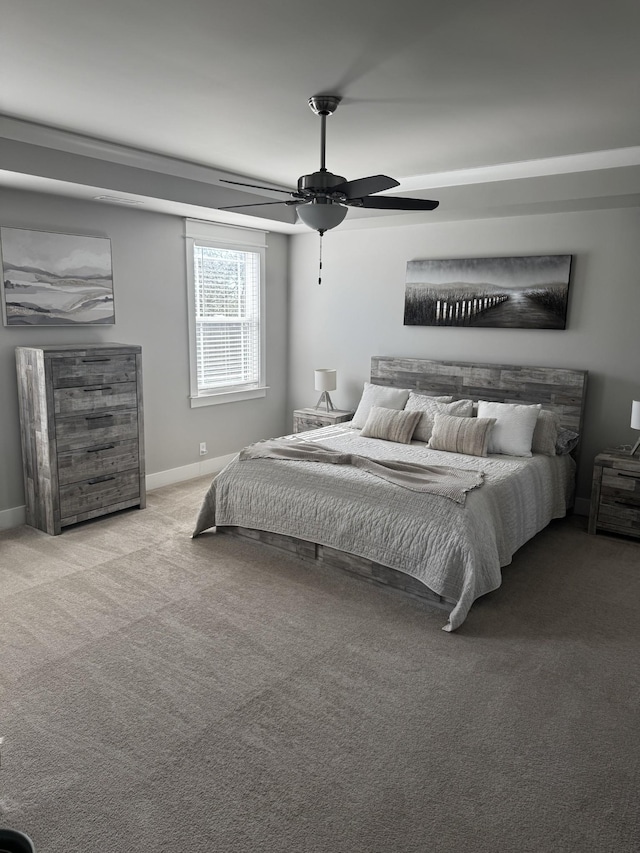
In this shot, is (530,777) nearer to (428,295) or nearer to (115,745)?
(115,745)

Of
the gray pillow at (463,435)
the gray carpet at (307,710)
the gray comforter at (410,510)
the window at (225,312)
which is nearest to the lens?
the gray carpet at (307,710)

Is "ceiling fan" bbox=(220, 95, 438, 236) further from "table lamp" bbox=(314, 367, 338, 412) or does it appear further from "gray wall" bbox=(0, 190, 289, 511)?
"table lamp" bbox=(314, 367, 338, 412)

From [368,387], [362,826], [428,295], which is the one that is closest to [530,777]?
[362,826]

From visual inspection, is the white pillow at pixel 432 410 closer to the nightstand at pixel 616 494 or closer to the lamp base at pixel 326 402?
the nightstand at pixel 616 494

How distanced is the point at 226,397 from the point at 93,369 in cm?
189

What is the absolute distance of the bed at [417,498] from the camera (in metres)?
3.34

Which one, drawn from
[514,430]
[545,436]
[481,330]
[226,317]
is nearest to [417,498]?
[514,430]

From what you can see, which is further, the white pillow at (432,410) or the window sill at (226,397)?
the window sill at (226,397)

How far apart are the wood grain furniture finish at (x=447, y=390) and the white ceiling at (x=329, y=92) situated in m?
1.31

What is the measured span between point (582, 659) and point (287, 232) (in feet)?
16.3

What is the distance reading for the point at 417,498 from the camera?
3.50 meters

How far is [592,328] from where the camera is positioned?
477 centimetres

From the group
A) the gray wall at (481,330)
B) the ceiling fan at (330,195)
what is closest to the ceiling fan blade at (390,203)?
the ceiling fan at (330,195)

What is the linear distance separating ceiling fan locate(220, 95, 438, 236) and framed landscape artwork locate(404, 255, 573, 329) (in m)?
2.10
